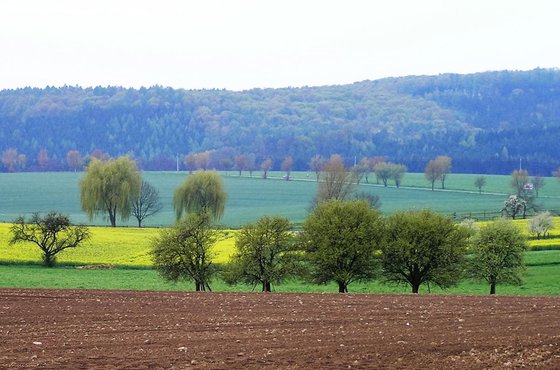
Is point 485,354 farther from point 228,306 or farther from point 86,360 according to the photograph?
point 228,306

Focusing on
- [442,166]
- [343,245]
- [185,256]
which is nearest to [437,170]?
[442,166]

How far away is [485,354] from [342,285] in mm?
27237

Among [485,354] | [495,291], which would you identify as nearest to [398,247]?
[495,291]

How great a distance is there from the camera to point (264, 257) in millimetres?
50344

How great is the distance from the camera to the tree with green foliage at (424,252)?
5031 centimetres

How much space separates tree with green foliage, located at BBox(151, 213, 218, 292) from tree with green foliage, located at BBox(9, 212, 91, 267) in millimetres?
15354

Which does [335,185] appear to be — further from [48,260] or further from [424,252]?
[424,252]

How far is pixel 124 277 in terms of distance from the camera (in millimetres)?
57125

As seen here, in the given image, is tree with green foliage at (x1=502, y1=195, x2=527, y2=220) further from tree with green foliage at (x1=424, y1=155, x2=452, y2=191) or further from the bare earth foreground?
the bare earth foreground

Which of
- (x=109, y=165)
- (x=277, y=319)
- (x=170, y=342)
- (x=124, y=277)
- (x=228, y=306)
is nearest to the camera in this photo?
(x=170, y=342)

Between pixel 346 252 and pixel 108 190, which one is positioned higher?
pixel 108 190

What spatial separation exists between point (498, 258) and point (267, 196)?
10432 cm

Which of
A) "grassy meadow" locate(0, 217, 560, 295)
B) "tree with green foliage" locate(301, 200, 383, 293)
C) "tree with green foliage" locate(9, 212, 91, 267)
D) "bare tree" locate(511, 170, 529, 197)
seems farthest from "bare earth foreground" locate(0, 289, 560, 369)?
"bare tree" locate(511, 170, 529, 197)

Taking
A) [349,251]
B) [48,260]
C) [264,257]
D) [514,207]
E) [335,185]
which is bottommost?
[48,260]
